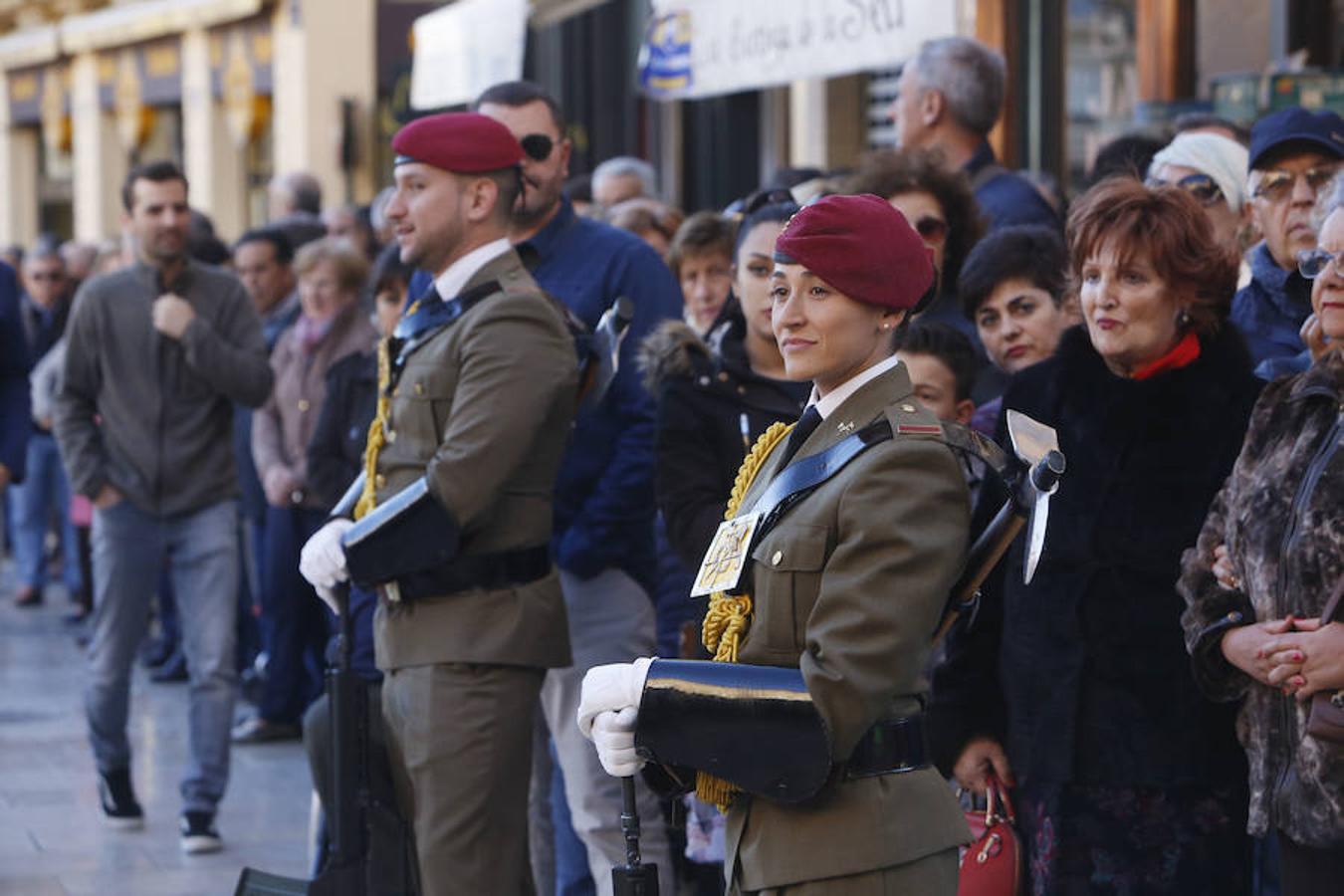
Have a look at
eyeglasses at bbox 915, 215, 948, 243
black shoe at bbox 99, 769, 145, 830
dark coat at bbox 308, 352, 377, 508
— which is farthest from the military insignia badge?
black shoe at bbox 99, 769, 145, 830

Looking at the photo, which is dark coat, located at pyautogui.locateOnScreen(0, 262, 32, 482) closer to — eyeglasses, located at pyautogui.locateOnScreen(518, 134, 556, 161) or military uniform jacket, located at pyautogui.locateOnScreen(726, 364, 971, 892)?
eyeglasses, located at pyautogui.locateOnScreen(518, 134, 556, 161)

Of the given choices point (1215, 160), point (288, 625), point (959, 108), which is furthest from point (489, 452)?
point (288, 625)

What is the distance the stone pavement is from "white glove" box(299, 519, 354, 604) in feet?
6.67

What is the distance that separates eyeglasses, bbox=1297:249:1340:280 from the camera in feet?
12.0

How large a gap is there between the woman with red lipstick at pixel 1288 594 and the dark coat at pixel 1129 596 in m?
0.12

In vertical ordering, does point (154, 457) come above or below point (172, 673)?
above

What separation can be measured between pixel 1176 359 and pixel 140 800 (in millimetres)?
4856

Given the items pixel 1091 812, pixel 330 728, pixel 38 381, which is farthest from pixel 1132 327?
pixel 38 381

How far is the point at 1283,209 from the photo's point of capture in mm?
4777

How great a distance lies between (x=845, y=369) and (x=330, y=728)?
2016 millimetres

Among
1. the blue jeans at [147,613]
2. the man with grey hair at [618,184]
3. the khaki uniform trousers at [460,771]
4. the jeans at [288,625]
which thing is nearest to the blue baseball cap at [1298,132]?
the khaki uniform trousers at [460,771]

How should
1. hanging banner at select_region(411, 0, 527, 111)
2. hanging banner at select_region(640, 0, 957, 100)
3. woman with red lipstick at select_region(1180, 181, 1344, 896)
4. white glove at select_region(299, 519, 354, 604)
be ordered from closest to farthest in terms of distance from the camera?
woman with red lipstick at select_region(1180, 181, 1344, 896) → white glove at select_region(299, 519, 354, 604) → hanging banner at select_region(640, 0, 957, 100) → hanging banner at select_region(411, 0, 527, 111)

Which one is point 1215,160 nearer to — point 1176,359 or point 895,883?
point 1176,359

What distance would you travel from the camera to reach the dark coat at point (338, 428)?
7.40 meters
